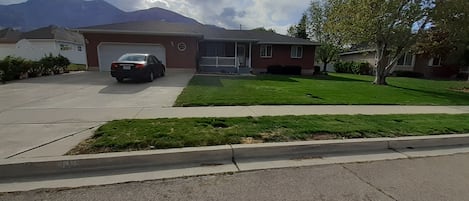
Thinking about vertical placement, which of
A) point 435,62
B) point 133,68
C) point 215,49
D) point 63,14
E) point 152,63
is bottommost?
point 133,68

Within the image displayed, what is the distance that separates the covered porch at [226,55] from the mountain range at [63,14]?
307 feet

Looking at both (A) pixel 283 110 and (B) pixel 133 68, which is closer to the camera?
(A) pixel 283 110

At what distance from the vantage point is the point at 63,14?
12681 centimetres

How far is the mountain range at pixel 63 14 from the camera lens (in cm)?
11550

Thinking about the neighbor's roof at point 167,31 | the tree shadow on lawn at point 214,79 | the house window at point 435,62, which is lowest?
the tree shadow on lawn at point 214,79

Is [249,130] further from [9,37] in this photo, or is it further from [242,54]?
[9,37]

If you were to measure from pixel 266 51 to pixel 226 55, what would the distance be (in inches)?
145

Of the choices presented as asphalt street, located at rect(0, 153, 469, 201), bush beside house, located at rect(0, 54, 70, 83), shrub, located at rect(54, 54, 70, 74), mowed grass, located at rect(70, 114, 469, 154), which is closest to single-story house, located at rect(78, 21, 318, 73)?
shrub, located at rect(54, 54, 70, 74)

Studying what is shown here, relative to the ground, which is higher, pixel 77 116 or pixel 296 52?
pixel 296 52

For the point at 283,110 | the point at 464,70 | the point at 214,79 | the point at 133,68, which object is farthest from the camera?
the point at 464,70

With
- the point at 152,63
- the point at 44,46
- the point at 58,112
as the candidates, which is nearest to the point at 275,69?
the point at 152,63

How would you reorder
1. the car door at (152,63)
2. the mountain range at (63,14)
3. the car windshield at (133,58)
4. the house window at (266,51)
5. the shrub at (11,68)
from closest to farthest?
the shrub at (11,68)
the car windshield at (133,58)
the car door at (152,63)
the house window at (266,51)
the mountain range at (63,14)

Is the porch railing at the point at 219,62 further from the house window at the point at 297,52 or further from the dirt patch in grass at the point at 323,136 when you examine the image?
the dirt patch in grass at the point at 323,136

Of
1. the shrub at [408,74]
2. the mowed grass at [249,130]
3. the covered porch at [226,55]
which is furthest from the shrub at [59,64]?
the shrub at [408,74]
